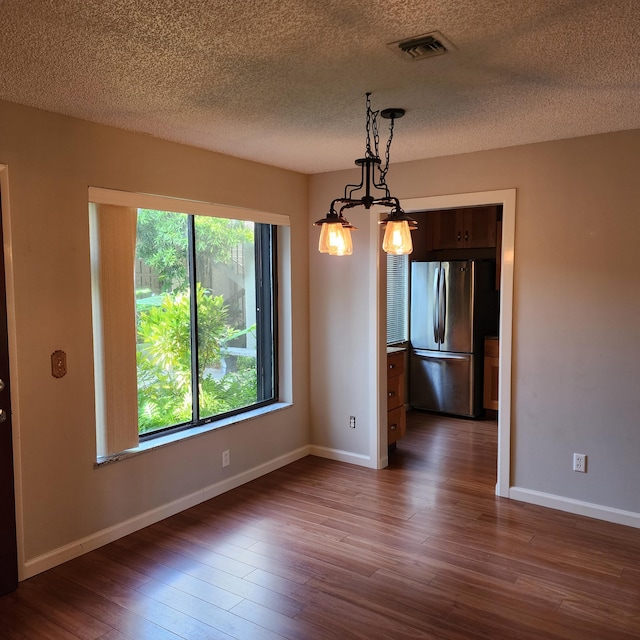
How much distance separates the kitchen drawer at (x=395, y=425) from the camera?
15.3 feet

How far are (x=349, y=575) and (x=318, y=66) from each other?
2.44 m

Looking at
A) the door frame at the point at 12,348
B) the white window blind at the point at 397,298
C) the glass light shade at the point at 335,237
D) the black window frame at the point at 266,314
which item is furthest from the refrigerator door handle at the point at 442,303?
the door frame at the point at 12,348

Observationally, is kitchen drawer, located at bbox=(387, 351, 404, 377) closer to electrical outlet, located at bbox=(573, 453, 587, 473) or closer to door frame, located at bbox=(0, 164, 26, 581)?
electrical outlet, located at bbox=(573, 453, 587, 473)

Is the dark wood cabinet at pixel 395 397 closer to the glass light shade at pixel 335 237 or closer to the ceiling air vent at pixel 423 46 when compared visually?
the glass light shade at pixel 335 237

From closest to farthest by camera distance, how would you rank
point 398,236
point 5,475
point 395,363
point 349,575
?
point 398,236 < point 5,475 < point 349,575 < point 395,363

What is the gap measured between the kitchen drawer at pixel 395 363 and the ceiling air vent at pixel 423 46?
9.38 ft

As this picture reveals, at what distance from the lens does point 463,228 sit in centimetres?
614

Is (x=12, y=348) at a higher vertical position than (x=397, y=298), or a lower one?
lower

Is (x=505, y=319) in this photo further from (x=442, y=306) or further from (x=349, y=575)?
(x=442, y=306)

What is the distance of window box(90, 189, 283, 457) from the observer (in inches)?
125

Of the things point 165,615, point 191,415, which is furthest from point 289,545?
point 191,415

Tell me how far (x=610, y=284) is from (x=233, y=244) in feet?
8.65

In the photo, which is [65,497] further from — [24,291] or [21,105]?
[21,105]

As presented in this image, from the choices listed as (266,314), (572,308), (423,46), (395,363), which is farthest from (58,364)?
(572,308)
